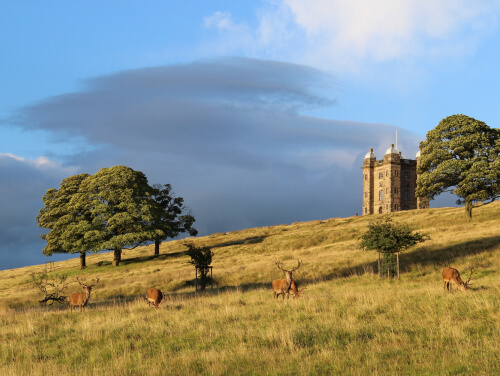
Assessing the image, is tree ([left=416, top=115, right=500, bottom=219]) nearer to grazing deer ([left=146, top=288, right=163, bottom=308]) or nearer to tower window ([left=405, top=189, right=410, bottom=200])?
grazing deer ([left=146, top=288, right=163, bottom=308])

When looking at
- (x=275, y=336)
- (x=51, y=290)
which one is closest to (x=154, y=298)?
(x=275, y=336)

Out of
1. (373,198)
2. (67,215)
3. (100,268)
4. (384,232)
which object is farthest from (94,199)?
(373,198)

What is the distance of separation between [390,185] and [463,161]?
2249 inches

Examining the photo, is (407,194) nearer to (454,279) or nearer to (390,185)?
(390,185)

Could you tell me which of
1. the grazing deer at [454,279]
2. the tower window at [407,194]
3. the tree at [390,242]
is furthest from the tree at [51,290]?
the tower window at [407,194]

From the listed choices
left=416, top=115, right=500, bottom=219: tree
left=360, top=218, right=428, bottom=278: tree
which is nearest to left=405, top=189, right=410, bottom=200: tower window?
left=416, top=115, right=500, bottom=219: tree

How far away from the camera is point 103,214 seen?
5612 cm

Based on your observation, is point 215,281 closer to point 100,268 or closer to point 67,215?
point 100,268

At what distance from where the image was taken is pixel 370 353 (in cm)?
997

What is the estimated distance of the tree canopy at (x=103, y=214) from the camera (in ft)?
179

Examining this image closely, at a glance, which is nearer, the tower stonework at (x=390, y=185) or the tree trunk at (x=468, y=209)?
the tree trunk at (x=468, y=209)

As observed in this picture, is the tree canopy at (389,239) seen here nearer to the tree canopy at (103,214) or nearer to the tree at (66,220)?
the tree canopy at (103,214)

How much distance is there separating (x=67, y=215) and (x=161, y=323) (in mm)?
46718

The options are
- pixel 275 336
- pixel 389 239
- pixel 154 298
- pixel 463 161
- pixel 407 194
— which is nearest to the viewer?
pixel 275 336
